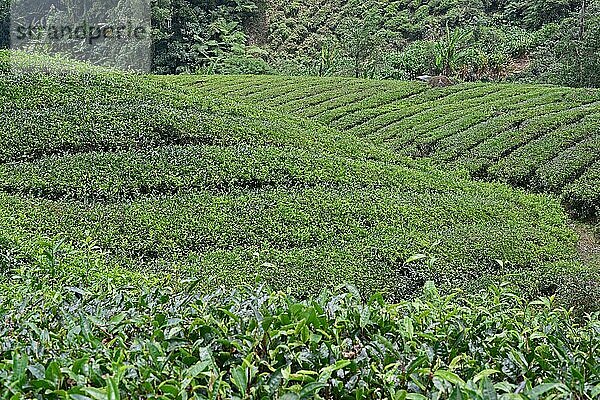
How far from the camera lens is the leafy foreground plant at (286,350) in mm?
1289

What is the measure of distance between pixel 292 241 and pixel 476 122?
4.79m

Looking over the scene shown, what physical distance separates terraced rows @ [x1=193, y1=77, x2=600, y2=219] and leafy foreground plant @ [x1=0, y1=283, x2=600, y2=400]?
492 cm

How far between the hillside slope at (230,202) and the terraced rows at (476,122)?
1.73 ft

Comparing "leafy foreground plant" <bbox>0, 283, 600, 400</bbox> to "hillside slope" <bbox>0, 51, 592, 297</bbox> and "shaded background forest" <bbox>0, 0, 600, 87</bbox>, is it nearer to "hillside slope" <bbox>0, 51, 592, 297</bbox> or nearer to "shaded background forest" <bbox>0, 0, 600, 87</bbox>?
"hillside slope" <bbox>0, 51, 592, 297</bbox>

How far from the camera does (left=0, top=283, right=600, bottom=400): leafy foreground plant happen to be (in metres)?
1.29

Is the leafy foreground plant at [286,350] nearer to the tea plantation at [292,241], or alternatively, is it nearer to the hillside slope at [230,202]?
the tea plantation at [292,241]

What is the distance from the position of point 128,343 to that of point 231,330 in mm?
274

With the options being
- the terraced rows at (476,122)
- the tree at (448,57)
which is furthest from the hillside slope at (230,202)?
the tree at (448,57)

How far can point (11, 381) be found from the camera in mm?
1277

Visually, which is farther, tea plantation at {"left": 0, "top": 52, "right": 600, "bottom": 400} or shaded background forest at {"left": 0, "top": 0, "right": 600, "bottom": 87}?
shaded background forest at {"left": 0, "top": 0, "right": 600, "bottom": 87}

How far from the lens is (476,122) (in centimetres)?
874

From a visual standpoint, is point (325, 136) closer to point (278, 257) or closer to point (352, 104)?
point (352, 104)

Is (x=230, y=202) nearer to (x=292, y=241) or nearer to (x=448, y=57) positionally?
(x=292, y=241)

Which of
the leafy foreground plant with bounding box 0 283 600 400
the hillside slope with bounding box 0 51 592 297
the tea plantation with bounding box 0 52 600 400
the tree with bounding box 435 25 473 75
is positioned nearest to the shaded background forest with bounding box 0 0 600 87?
the tree with bounding box 435 25 473 75
